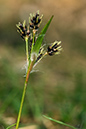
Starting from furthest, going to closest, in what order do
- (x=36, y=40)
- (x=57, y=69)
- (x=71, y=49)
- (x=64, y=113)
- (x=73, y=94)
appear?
(x=71, y=49) → (x=57, y=69) → (x=73, y=94) → (x=64, y=113) → (x=36, y=40)

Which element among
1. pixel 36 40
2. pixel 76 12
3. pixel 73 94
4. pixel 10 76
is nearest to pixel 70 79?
pixel 73 94

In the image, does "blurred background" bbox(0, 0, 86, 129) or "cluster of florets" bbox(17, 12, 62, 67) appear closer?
"cluster of florets" bbox(17, 12, 62, 67)

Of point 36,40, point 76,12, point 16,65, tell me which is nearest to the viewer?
point 36,40

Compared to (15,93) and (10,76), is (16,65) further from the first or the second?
(15,93)

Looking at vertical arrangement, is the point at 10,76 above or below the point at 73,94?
above

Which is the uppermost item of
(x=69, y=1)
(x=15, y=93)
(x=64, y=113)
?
(x=69, y=1)

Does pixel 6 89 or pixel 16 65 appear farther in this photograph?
pixel 16 65

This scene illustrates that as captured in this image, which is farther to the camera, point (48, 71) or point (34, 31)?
point (48, 71)

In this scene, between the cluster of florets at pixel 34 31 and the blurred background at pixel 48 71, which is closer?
the cluster of florets at pixel 34 31
